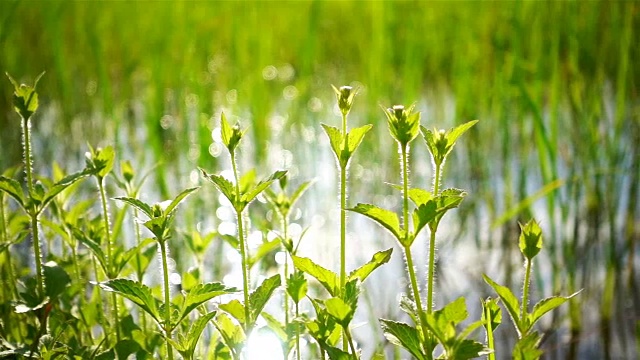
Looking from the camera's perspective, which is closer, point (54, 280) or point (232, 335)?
point (232, 335)

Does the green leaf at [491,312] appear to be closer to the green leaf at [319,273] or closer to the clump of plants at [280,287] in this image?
the clump of plants at [280,287]

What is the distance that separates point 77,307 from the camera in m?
1.45

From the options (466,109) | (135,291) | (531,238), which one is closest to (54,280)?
(135,291)

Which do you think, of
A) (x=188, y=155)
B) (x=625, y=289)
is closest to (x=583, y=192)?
(x=625, y=289)

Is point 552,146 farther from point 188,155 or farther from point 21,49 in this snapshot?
point 21,49

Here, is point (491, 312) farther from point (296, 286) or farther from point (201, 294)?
point (201, 294)

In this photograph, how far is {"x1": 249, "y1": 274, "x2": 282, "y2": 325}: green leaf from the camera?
1.03 m

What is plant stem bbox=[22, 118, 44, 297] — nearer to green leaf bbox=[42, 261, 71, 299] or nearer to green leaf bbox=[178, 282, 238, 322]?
green leaf bbox=[42, 261, 71, 299]

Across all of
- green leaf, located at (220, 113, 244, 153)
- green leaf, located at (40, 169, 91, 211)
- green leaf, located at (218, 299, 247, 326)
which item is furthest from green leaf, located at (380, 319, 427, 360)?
green leaf, located at (40, 169, 91, 211)

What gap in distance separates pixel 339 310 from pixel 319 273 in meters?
0.10

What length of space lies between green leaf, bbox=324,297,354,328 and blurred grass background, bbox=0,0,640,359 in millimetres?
1176

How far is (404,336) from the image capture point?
97 cm

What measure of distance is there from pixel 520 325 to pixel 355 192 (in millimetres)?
2296

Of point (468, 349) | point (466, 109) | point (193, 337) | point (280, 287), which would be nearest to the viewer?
point (468, 349)
